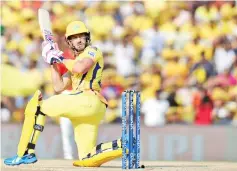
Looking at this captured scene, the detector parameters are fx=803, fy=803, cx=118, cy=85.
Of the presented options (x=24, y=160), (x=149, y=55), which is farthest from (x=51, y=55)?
(x=149, y=55)

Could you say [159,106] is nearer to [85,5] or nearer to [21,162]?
[85,5]

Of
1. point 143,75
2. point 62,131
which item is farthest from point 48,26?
point 143,75

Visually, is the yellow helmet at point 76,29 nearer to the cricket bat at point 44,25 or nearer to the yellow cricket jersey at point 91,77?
the yellow cricket jersey at point 91,77

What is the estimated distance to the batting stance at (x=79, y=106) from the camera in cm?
818

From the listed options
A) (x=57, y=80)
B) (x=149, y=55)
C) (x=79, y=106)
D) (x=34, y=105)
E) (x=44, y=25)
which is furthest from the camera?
(x=149, y=55)

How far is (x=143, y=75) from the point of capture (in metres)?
13.3

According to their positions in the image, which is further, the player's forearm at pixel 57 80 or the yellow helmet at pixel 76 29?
the player's forearm at pixel 57 80

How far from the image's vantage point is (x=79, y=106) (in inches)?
323

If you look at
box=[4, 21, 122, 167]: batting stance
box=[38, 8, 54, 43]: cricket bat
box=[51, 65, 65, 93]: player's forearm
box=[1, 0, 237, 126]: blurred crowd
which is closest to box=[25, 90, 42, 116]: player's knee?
box=[4, 21, 122, 167]: batting stance

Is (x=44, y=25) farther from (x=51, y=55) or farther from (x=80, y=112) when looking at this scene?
(x=80, y=112)

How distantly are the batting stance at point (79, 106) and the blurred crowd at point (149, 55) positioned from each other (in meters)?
4.10

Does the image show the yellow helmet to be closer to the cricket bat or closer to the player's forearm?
the cricket bat

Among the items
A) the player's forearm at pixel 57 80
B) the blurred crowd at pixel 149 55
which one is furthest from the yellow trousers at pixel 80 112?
the blurred crowd at pixel 149 55

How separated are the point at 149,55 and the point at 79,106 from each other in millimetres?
5277
